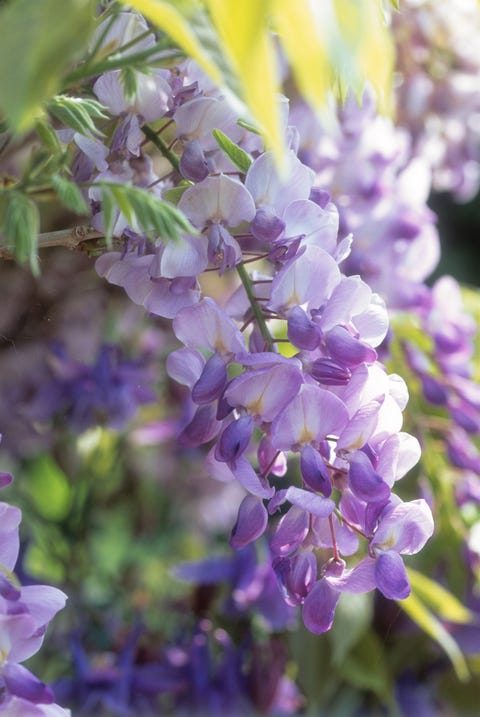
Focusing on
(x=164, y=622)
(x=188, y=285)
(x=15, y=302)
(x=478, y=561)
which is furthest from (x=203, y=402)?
(x=164, y=622)

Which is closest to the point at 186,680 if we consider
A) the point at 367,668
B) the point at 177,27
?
the point at 367,668

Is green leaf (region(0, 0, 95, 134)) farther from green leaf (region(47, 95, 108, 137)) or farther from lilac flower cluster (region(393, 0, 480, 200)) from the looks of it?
lilac flower cluster (region(393, 0, 480, 200))

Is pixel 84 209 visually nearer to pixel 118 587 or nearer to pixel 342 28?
pixel 342 28

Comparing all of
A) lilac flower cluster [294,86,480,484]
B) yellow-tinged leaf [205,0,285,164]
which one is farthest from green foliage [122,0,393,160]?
lilac flower cluster [294,86,480,484]

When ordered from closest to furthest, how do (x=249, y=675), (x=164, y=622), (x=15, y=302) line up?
(x=15, y=302), (x=249, y=675), (x=164, y=622)

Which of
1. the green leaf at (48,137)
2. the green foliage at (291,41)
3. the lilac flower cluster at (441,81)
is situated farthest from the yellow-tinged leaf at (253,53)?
the lilac flower cluster at (441,81)
